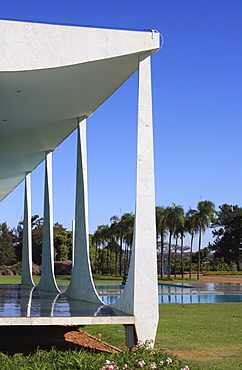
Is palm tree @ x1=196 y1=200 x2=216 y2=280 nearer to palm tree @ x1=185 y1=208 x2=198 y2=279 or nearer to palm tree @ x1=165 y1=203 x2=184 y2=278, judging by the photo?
palm tree @ x1=185 y1=208 x2=198 y2=279

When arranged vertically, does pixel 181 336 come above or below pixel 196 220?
below

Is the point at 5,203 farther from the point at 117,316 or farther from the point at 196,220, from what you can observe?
the point at 117,316

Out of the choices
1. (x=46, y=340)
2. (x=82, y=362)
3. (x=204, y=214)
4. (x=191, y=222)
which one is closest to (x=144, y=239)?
(x=82, y=362)

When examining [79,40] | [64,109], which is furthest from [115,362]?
[64,109]

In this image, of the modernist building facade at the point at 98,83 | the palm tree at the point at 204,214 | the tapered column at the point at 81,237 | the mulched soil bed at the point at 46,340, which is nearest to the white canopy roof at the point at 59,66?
the modernist building facade at the point at 98,83

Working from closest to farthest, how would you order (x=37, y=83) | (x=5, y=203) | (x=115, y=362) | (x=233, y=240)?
1. (x=115, y=362)
2. (x=37, y=83)
3. (x=5, y=203)
4. (x=233, y=240)

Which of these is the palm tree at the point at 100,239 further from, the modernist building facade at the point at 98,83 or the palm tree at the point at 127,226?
the modernist building facade at the point at 98,83

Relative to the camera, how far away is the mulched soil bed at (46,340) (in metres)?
10.0

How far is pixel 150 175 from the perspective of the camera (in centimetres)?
955

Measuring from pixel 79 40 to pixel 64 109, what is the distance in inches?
139

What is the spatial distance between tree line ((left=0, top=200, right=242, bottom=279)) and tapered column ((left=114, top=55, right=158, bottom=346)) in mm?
29131

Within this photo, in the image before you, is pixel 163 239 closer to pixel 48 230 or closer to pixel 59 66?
pixel 48 230

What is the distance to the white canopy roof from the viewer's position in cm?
916

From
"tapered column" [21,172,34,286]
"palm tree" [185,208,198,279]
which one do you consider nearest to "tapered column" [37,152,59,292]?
"tapered column" [21,172,34,286]
